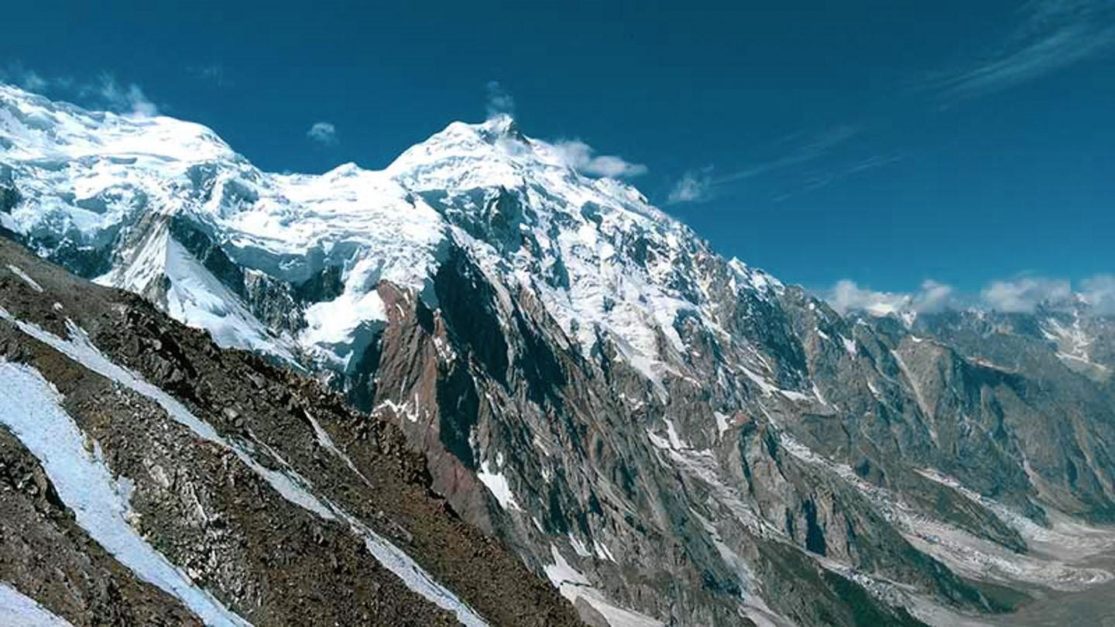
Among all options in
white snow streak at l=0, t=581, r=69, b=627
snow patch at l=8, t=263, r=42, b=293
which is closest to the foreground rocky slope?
snow patch at l=8, t=263, r=42, b=293

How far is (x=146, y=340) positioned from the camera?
60125 mm

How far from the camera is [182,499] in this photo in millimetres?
46031

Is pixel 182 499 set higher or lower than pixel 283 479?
lower

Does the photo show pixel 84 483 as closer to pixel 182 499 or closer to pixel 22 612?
pixel 182 499

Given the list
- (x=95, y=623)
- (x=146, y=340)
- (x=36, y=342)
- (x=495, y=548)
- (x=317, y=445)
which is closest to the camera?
(x=95, y=623)

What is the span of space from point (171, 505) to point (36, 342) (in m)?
13.6

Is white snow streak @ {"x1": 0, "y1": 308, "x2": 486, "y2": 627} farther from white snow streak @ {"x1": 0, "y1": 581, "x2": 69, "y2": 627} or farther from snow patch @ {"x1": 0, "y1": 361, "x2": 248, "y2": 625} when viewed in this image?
white snow streak @ {"x1": 0, "y1": 581, "x2": 69, "y2": 627}

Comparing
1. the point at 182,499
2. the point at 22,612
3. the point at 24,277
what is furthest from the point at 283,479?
the point at 22,612

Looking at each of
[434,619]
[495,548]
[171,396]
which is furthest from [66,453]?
[495,548]

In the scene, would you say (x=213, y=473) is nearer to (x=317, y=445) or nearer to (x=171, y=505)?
(x=171, y=505)

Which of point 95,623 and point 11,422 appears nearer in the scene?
point 95,623

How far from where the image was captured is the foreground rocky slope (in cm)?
3834

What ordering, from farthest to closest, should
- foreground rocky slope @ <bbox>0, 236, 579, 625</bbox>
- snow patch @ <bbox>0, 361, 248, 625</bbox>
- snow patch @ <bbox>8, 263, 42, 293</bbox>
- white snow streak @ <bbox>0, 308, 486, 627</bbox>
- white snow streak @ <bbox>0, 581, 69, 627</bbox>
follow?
snow patch @ <bbox>8, 263, 42, 293</bbox> < white snow streak @ <bbox>0, 308, 486, 627</bbox> < snow patch @ <bbox>0, 361, 248, 625</bbox> < foreground rocky slope @ <bbox>0, 236, 579, 625</bbox> < white snow streak @ <bbox>0, 581, 69, 627</bbox>

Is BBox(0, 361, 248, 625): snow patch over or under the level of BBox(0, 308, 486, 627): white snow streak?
under
